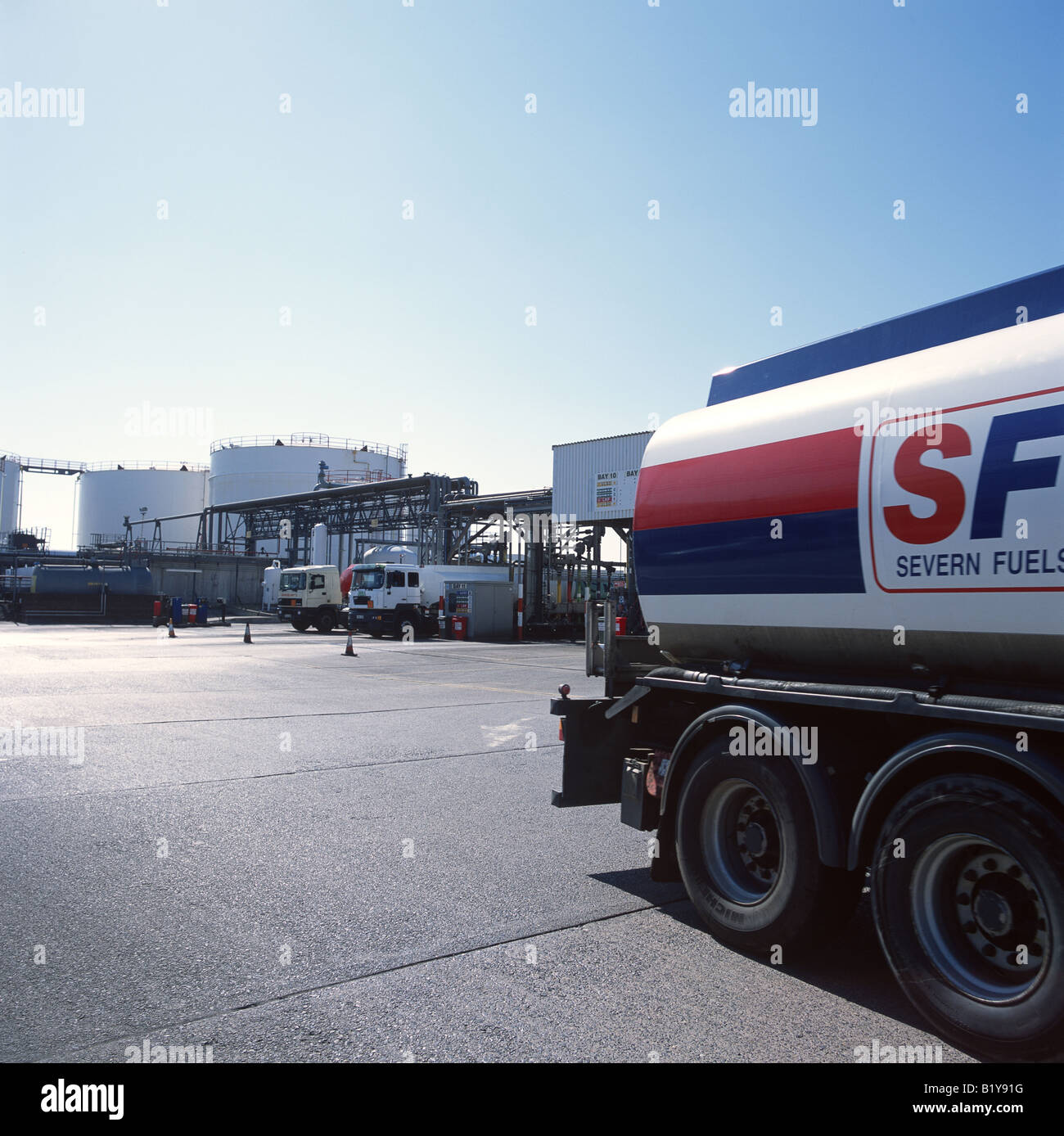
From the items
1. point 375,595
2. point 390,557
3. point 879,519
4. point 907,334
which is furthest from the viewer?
point 390,557

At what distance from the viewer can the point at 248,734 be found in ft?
34.5

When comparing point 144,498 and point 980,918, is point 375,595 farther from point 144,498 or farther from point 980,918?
point 144,498

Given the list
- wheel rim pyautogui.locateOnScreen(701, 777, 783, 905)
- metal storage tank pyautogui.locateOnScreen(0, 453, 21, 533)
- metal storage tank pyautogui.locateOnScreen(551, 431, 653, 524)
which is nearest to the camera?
wheel rim pyautogui.locateOnScreen(701, 777, 783, 905)

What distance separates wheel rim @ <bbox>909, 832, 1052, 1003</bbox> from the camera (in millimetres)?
3299

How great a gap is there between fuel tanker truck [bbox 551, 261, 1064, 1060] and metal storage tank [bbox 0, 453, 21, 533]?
84.1 meters

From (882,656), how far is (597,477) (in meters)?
30.1

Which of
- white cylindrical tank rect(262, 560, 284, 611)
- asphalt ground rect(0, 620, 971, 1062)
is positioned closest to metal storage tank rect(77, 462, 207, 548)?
white cylindrical tank rect(262, 560, 284, 611)

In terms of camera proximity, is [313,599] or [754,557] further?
[313,599]

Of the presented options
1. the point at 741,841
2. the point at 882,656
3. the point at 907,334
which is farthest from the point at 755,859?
the point at 907,334

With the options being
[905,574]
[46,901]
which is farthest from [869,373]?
[46,901]

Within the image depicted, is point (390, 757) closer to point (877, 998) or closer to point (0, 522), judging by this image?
point (877, 998)

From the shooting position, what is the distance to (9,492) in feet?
255

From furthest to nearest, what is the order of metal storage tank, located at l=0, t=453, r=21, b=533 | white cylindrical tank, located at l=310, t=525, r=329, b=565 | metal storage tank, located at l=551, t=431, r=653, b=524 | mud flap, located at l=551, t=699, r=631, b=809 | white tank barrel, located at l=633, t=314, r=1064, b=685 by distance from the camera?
1. metal storage tank, located at l=0, t=453, r=21, b=533
2. white cylindrical tank, located at l=310, t=525, r=329, b=565
3. metal storage tank, located at l=551, t=431, r=653, b=524
4. mud flap, located at l=551, t=699, r=631, b=809
5. white tank barrel, located at l=633, t=314, r=1064, b=685

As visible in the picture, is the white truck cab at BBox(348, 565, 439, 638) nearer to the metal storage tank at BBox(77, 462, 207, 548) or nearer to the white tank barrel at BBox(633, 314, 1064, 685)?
the white tank barrel at BBox(633, 314, 1064, 685)
